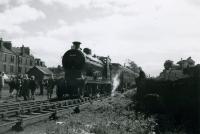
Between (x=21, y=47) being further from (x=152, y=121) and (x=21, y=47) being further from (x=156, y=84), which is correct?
(x=152, y=121)

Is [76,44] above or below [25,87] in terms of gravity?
above

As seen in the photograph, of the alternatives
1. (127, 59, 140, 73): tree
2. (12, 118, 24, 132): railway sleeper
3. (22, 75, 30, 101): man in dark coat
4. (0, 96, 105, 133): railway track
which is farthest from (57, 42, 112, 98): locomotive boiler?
(127, 59, 140, 73): tree

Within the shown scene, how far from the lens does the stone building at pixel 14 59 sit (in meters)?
61.2

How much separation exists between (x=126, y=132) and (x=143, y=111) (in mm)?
5795

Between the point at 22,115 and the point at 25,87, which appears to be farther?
the point at 25,87

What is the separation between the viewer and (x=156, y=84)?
18547 millimetres

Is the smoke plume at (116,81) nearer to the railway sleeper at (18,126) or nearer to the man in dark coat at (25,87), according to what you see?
the man in dark coat at (25,87)

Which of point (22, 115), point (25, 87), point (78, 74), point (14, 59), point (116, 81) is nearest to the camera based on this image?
point (22, 115)

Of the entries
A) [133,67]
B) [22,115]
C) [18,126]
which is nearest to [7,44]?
[133,67]

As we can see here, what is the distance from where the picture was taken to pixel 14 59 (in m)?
66.3

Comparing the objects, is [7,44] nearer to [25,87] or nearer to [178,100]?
[25,87]

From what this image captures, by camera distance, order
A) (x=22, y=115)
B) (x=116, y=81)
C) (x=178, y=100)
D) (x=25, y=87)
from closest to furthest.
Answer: (x=22, y=115)
(x=178, y=100)
(x=25, y=87)
(x=116, y=81)

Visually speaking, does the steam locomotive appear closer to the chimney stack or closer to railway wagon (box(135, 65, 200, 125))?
railway wagon (box(135, 65, 200, 125))

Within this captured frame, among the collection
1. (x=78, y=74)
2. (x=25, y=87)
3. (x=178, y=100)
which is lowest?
(x=178, y=100)
